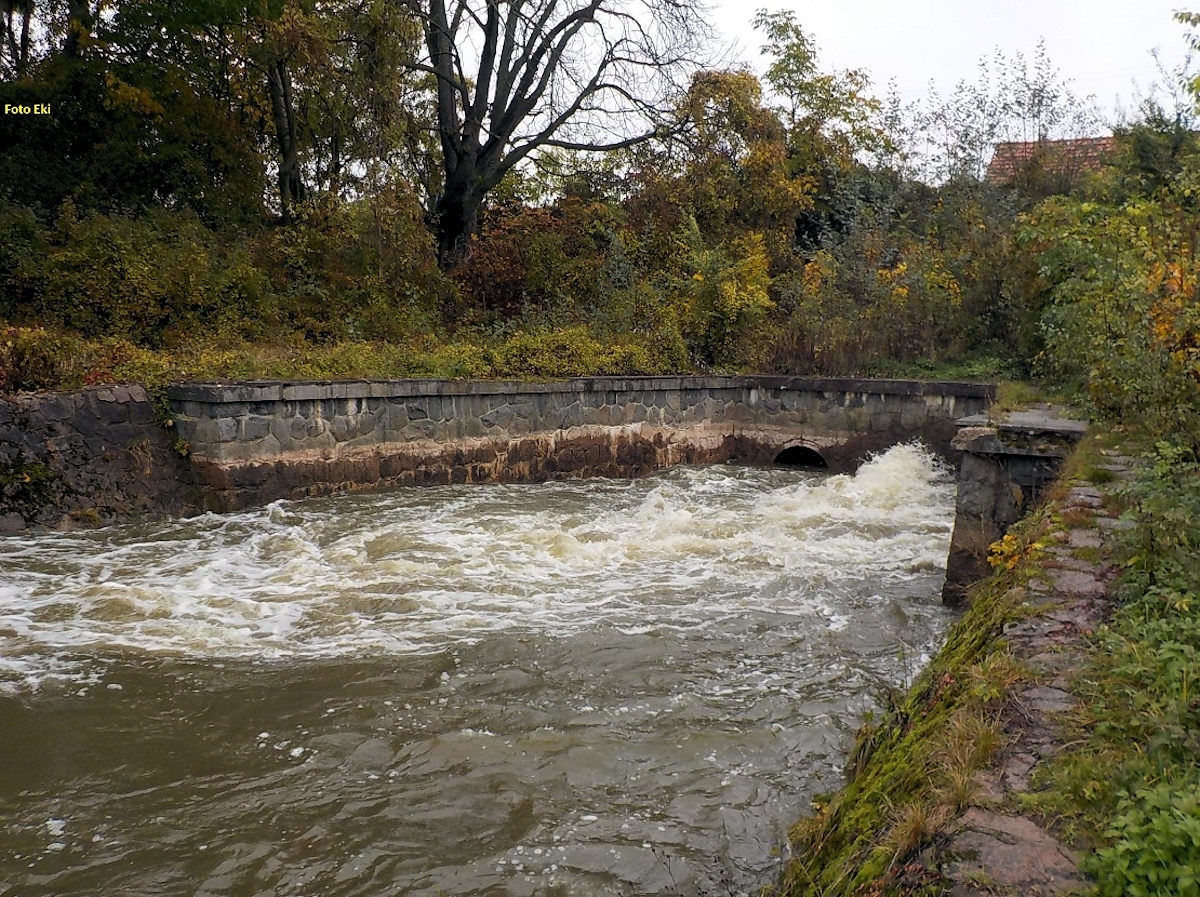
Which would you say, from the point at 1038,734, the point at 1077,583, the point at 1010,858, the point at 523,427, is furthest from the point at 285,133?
the point at 1010,858

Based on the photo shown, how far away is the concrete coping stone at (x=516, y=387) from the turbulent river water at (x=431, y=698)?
135cm

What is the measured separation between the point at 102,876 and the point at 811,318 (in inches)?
550

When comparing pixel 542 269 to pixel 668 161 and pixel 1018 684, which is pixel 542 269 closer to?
pixel 668 161

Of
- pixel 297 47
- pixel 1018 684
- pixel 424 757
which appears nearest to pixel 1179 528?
pixel 1018 684

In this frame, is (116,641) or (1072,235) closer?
(116,641)

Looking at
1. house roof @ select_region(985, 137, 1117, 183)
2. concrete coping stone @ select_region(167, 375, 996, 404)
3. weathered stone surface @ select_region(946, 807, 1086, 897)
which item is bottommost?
weathered stone surface @ select_region(946, 807, 1086, 897)

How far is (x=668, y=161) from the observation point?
18250 millimetres

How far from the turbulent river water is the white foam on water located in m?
0.03

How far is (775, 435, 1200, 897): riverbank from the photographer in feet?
6.57

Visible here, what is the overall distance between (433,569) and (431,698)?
2535mm

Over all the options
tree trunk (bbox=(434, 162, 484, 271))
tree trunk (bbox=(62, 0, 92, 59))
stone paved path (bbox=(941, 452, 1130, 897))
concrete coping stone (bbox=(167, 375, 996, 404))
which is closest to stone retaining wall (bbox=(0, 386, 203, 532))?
concrete coping stone (bbox=(167, 375, 996, 404))

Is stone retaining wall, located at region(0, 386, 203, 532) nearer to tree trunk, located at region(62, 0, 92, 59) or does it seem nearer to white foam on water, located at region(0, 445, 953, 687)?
white foam on water, located at region(0, 445, 953, 687)

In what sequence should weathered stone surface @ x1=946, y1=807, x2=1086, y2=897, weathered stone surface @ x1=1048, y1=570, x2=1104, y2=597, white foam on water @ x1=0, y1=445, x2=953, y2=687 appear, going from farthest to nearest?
white foam on water @ x1=0, y1=445, x2=953, y2=687 → weathered stone surface @ x1=1048, y1=570, x2=1104, y2=597 → weathered stone surface @ x1=946, y1=807, x2=1086, y2=897

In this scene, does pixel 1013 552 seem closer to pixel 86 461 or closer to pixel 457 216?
pixel 86 461
